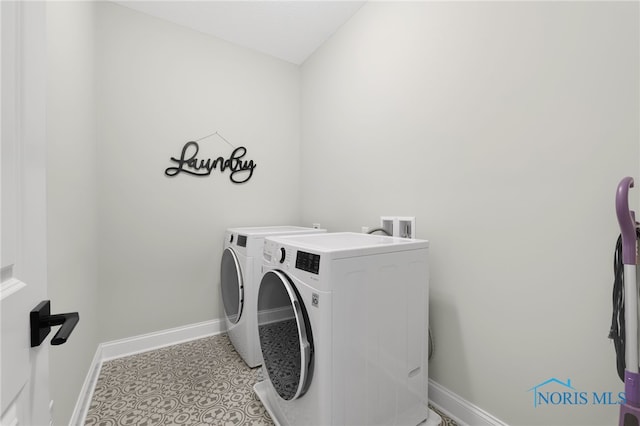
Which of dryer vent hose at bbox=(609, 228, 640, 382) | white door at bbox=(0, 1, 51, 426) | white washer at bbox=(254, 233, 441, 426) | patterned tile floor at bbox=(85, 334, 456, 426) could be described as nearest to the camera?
white door at bbox=(0, 1, 51, 426)

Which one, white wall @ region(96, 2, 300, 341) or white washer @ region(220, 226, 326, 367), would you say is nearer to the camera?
white washer @ region(220, 226, 326, 367)

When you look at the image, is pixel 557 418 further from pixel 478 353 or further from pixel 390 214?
pixel 390 214

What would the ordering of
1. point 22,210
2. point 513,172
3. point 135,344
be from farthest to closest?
point 135,344, point 513,172, point 22,210

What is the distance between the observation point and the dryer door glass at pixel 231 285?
76.4 inches

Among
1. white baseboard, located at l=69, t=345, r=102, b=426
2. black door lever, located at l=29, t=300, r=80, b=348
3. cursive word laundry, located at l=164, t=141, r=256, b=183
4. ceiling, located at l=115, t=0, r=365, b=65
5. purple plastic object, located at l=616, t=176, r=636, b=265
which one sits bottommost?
white baseboard, located at l=69, t=345, r=102, b=426

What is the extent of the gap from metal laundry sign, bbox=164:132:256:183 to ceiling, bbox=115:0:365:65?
35.0 inches

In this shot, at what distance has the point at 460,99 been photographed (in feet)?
4.66

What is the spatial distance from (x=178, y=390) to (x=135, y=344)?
27.9 inches

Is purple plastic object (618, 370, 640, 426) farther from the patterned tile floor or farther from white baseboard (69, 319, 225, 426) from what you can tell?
white baseboard (69, 319, 225, 426)

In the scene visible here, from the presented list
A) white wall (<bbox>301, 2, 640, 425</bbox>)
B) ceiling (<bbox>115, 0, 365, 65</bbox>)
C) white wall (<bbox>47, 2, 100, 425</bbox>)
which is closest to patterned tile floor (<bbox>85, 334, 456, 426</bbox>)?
white wall (<bbox>47, 2, 100, 425</bbox>)

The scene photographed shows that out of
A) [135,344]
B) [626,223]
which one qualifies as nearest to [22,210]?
[626,223]

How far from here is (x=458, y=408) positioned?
4.66 ft

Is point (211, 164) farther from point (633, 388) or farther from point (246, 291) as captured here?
point (633, 388)

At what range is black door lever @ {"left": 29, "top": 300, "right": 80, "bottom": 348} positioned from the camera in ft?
1.62
